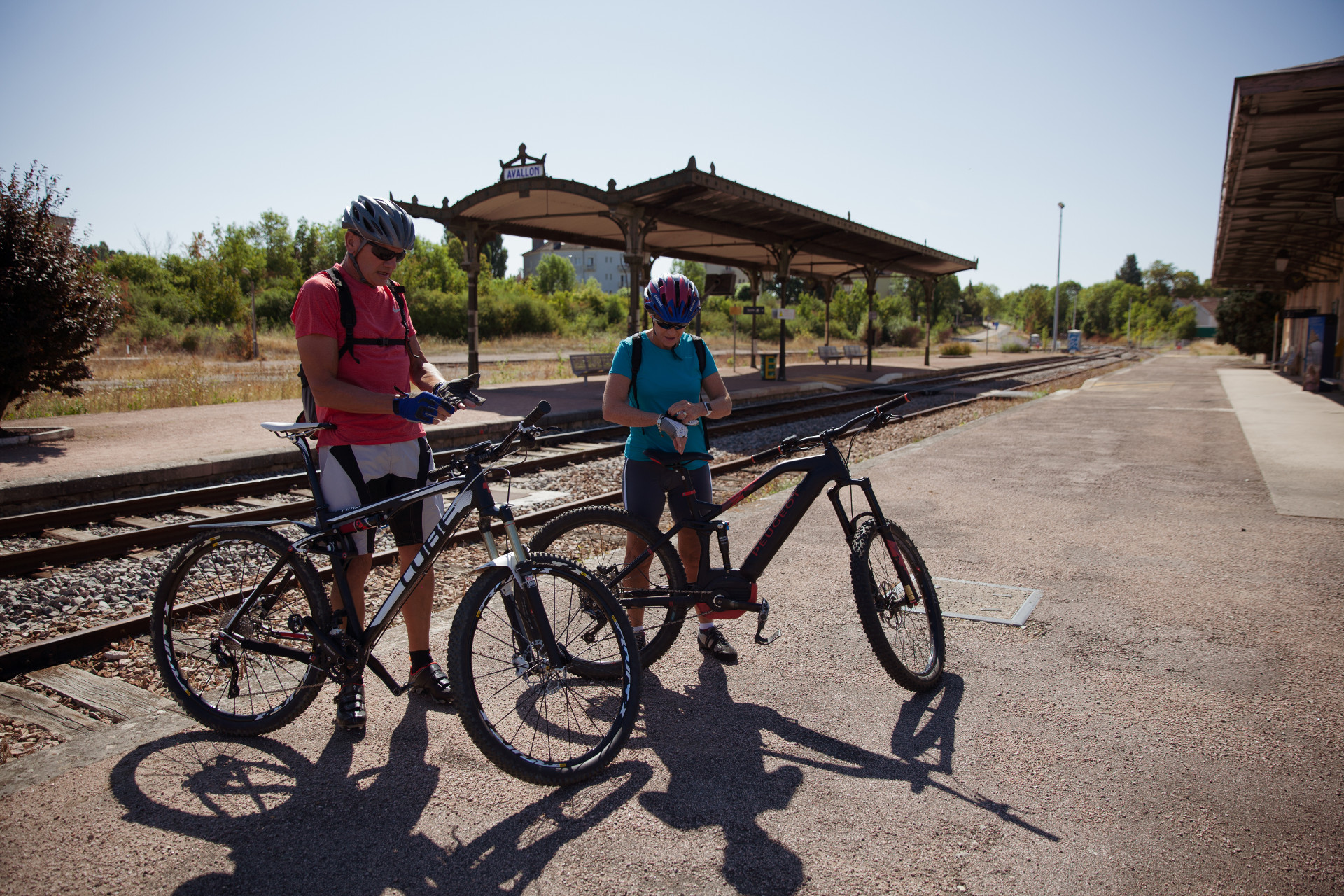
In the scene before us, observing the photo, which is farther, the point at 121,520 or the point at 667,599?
the point at 121,520

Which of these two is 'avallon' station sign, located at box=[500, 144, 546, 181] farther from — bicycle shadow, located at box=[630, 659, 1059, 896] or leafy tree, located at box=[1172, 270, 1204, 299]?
leafy tree, located at box=[1172, 270, 1204, 299]

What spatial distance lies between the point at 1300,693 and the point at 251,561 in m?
4.69

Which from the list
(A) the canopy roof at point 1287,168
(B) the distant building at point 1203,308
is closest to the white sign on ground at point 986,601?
(A) the canopy roof at point 1287,168

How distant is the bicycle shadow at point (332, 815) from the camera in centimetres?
243

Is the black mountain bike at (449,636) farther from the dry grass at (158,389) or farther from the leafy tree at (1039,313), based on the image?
the leafy tree at (1039,313)

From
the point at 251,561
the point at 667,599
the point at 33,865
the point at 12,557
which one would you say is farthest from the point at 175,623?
the point at 12,557

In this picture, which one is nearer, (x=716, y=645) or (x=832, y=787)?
(x=832, y=787)

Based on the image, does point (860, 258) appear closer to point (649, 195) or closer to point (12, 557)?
point (649, 195)

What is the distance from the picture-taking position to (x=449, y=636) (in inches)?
121

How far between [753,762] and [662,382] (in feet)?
5.67

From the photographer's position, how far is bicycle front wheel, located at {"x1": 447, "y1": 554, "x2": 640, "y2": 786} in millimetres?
2797

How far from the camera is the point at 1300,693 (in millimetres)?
3635

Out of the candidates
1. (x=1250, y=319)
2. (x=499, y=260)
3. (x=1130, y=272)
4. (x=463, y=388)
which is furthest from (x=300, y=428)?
(x=1130, y=272)

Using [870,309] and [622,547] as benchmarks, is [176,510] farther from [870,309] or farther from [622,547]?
[870,309]
